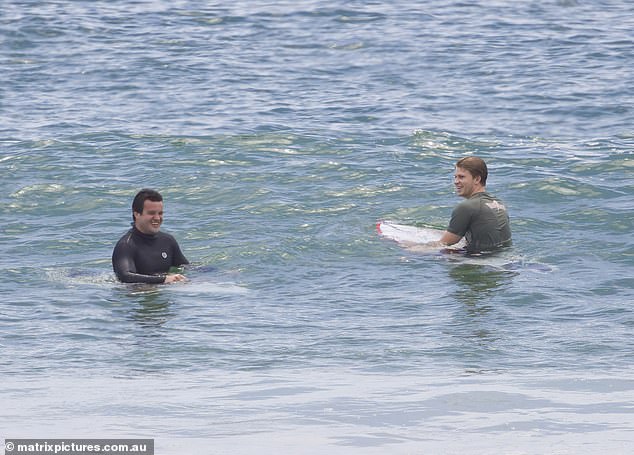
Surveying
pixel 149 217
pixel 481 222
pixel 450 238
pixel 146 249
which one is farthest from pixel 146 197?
pixel 481 222

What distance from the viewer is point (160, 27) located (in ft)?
107

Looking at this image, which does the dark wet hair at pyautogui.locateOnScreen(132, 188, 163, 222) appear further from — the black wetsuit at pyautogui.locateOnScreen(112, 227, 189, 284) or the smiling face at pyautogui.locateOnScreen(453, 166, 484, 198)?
the smiling face at pyautogui.locateOnScreen(453, 166, 484, 198)

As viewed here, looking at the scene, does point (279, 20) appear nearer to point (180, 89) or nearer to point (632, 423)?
point (180, 89)

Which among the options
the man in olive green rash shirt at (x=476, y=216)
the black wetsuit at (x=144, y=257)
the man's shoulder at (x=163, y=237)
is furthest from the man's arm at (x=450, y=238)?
the man's shoulder at (x=163, y=237)

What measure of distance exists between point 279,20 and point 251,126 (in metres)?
10.5

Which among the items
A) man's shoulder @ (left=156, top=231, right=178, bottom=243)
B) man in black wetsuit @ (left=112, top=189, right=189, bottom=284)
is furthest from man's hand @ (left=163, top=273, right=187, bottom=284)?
man's shoulder @ (left=156, top=231, right=178, bottom=243)

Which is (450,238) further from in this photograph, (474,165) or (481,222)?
(474,165)

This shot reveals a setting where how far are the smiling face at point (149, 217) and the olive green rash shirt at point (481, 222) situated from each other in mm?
3578

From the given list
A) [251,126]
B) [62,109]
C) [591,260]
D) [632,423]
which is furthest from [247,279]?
[62,109]

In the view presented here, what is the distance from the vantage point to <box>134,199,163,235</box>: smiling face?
13.4 meters

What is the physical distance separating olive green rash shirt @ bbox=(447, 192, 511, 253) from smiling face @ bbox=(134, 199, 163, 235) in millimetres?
3578

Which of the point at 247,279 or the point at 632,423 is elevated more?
the point at 632,423

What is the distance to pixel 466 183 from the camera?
14539 mm

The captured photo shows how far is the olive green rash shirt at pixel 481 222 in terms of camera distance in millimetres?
14445
